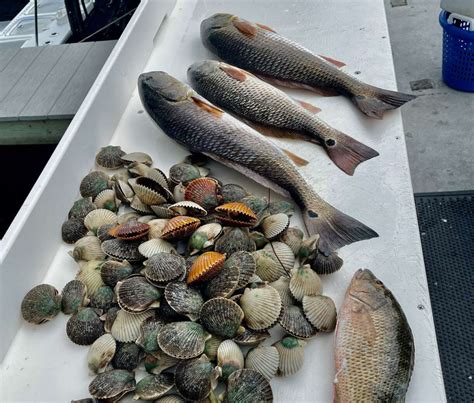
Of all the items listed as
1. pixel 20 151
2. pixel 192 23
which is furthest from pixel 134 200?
pixel 20 151

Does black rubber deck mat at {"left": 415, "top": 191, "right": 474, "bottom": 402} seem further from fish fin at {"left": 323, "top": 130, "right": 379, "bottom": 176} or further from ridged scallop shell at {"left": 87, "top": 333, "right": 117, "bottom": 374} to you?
ridged scallop shell at {"left": 87, "top": 333, "right": 117, "bottom": 374}

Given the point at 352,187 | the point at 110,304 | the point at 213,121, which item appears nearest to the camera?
the point at 110,304

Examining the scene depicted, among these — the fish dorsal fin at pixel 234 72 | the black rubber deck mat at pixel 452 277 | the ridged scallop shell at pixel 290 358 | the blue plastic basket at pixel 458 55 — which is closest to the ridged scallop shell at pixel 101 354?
the ridged scallop shell at pixel 290 358

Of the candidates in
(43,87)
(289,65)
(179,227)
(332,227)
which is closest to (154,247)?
(179,227)

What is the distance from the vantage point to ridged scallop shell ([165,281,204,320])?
130 centimetres

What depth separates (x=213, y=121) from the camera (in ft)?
6.07

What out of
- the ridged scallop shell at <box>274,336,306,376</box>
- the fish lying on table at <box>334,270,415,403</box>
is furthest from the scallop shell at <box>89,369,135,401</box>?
the fish lying on table at <box>334,270,415,403</box>

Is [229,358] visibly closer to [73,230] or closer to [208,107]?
[73,230]

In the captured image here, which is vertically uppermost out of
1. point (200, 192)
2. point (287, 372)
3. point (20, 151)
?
point (200, 192)

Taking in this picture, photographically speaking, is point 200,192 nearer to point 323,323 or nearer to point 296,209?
point 296,209

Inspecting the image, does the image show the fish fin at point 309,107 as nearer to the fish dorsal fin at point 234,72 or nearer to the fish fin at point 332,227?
the fish dorsal fin at point 234,72

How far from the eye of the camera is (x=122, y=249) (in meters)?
1.49

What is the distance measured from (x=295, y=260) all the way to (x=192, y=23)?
1.62 metres

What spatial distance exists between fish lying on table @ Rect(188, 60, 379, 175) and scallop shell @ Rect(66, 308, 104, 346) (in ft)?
2.95
